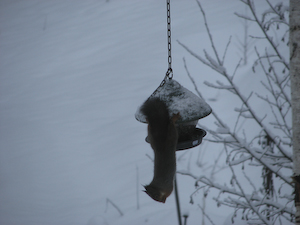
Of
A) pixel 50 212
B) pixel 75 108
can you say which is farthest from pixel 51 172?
pixel 75 108

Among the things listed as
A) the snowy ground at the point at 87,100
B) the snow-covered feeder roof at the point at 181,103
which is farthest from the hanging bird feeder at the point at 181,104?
the snowy ground at the point at 87,100

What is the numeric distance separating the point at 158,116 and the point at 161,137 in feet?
0.49

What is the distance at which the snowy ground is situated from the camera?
732 cm

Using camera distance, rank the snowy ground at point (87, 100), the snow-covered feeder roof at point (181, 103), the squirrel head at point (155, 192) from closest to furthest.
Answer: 1. the snow-covered feeder roof at point (181, 103)
2. the squirrel head at point (155, 192)
3. the snowy ground at point (87, 100)

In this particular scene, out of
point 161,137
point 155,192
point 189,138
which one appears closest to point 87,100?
point 189,138

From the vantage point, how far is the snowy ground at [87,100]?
7320 millimetres

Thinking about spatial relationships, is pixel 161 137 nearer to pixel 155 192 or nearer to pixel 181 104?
pixel 181 104

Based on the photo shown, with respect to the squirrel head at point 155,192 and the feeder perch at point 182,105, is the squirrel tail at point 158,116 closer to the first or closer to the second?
the feeder perch at point 182,105

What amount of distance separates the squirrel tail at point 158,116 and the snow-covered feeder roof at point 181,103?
0.04 metres

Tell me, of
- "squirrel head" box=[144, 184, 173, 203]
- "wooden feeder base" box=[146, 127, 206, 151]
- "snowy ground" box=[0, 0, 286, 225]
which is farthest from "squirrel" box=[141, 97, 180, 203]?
"snowy ground" box=[0, 0, 286, 225]

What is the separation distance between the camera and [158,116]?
84.1 inches

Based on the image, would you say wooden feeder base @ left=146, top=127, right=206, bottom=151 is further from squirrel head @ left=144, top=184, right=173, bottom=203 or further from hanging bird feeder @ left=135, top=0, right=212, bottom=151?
squirrel head @ left=144, top=184, right=173, bottom=203

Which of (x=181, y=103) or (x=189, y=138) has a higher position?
(x=181, y=103)

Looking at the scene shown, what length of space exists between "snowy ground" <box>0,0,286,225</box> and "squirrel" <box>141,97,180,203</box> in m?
1.88
